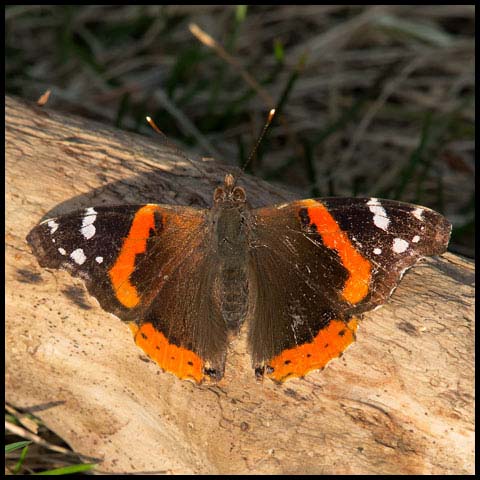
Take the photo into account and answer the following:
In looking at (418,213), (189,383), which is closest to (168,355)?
(189,383)

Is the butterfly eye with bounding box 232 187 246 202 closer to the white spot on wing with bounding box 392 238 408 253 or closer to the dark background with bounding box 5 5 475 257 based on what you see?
the white spot on wing with bounding box 392 238 408 253

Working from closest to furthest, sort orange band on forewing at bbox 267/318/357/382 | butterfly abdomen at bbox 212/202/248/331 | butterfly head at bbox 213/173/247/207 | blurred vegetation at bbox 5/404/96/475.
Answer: orange band on forewing at bbox 267/318/357/382 < butterfly abdomen at bbox 212/202/248/331 < butterfly head at bbox 213/173/247/207 < blurred vegetation at bbox 5/404/96/475

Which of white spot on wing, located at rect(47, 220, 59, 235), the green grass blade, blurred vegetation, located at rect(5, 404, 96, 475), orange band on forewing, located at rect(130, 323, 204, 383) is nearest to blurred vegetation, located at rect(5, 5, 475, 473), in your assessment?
white spot on wing, located at rect(47, 220, 59, 235)

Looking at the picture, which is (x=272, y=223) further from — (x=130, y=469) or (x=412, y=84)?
(x=412, y=84)

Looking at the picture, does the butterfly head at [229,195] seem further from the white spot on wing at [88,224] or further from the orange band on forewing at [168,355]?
the orange band on forewing at [168,355]

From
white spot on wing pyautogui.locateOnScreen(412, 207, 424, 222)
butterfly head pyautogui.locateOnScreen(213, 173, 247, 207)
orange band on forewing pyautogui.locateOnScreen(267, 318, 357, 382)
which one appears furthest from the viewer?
butterfly head pyautogui.locateOnScreen(213, 173, 247, 207)

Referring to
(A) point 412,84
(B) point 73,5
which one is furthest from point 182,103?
(A) point 412,84
